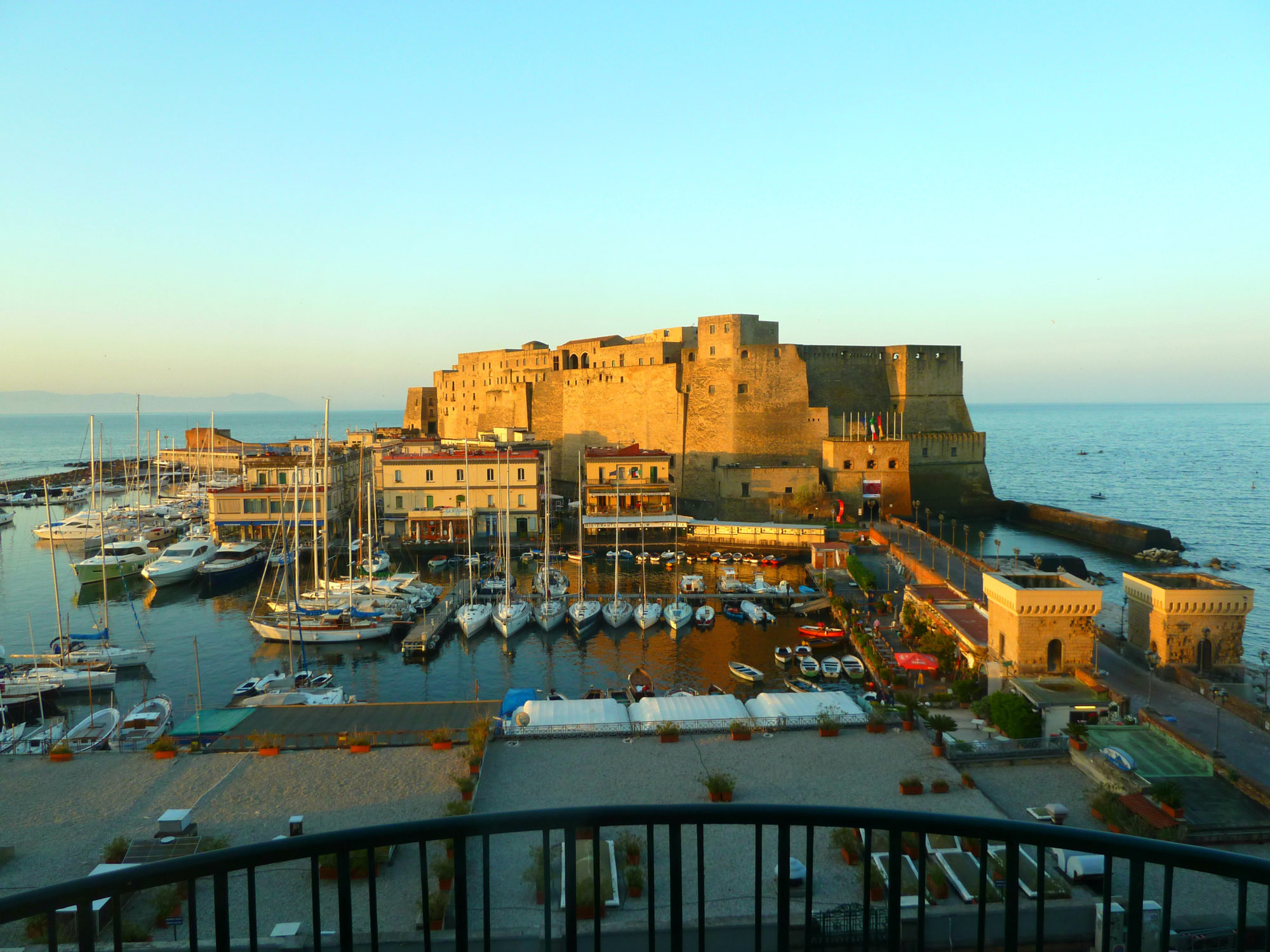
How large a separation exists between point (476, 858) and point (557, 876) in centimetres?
173

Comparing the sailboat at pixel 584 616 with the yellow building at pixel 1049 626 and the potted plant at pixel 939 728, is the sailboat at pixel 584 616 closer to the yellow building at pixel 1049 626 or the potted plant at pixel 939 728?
the yellow building at pixel 1049 626

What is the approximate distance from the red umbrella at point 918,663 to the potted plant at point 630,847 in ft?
36.9

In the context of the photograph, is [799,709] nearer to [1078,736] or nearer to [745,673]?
[1078,736]

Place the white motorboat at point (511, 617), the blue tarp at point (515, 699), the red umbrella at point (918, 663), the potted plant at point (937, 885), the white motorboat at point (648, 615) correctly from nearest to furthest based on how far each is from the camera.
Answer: the potted plant at point (937, 885), the blue tarp at point (515, 699), the red umbrella at point (918, 663), the white motorboat at point (511, 617), the white motorboat at point (648, 615)

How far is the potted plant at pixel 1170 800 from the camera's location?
1024cm

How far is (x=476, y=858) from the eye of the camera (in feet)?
33.3

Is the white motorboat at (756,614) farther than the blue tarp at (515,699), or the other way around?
the white motorboat at (756,614)

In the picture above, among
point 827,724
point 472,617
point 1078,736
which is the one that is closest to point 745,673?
point 827,724

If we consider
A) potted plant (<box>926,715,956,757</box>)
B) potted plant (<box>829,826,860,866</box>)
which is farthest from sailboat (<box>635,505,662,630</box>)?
potted plant (<box>829,826,860,866</box>)

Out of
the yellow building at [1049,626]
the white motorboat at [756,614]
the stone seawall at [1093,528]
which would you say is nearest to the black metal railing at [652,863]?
the yellow building at [1049,626]

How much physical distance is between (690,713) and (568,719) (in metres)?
2.17

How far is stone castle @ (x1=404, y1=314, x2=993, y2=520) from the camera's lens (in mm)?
41875

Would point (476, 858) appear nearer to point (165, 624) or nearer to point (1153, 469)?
point (165, 624)

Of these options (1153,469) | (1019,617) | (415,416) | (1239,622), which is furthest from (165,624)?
(1153,469)
